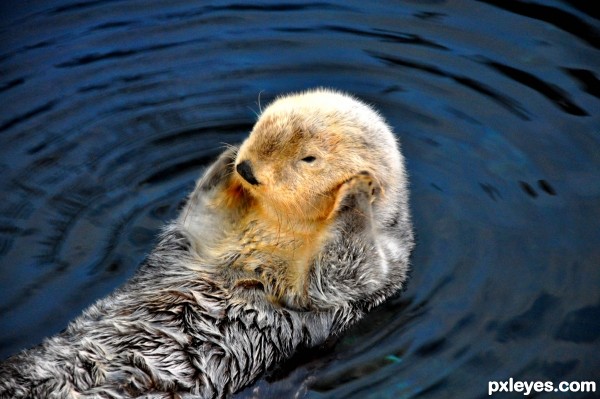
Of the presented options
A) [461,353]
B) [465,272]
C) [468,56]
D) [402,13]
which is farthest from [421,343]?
[402,13]

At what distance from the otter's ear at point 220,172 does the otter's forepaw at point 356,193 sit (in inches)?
36.6

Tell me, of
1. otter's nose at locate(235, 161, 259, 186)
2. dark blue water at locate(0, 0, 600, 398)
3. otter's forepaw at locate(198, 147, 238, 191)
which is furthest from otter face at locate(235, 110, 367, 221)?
dark blue water at locate(0, 0, 600, 398)

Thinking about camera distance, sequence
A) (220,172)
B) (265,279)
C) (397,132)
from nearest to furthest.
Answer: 1. (265,279)
2. (220,172)
3. (397,132)

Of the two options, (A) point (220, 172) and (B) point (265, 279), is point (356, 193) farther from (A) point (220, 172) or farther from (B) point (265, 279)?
(A) point (220, 172)

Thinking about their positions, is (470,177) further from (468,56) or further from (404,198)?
(468,56)

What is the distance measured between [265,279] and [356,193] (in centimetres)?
79

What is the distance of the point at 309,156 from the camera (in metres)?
4.36

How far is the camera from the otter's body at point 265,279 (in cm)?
407

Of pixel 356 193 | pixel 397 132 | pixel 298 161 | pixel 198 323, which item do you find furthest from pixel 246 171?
pixel 397 132

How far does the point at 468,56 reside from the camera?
707cm

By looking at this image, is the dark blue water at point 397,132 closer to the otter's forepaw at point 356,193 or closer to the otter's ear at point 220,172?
the otter's ear at point 220,172

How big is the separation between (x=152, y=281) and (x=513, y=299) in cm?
232

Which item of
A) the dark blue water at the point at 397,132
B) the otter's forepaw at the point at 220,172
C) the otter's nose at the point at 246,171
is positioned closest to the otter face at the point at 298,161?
the otter's nose at the point at 246,171

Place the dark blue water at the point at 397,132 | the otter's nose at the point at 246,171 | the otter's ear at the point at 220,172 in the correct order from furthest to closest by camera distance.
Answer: the otter's ear at the point at 220,172 < the dark blue water at the point at 397,132 < the otter's nose at the point at 246,171
